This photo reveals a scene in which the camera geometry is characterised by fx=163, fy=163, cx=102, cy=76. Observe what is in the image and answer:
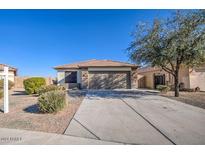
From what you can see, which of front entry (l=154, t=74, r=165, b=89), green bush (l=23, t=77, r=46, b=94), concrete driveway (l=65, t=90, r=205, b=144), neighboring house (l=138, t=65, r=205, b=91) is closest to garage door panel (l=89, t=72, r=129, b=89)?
neighboring house (l=138, t=65, r=205, b=91)

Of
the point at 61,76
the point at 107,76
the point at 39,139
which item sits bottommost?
the point at 39,139

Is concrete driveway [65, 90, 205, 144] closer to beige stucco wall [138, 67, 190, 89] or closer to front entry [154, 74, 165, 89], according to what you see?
beige stucco wall [138, 67, 190, 89]

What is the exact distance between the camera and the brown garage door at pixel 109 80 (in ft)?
65.8

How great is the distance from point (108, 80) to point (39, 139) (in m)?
16.0

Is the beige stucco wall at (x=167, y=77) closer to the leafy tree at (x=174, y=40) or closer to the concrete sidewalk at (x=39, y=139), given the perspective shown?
the leafy tree at (x=174, y=40)

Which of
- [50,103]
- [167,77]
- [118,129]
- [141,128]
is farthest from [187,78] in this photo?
[50,103]

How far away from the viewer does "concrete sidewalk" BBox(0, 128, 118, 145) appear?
4.16m

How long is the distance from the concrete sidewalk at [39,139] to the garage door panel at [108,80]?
15.3m

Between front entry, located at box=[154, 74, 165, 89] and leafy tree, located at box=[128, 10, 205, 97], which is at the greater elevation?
leafy tree, located at box=[128, 10, 205, 97]

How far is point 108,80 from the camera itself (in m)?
20.2

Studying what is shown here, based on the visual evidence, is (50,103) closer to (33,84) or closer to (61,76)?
(33,84)

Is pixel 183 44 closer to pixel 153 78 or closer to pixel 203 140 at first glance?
pixel 203 140

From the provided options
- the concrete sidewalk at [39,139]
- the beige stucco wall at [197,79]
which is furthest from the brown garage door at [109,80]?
the concrete sidewalk at [39,139]
